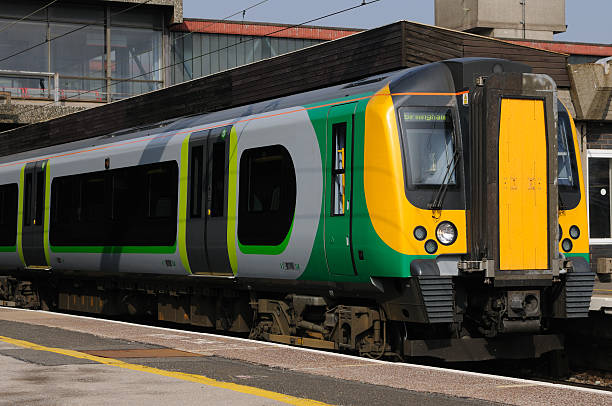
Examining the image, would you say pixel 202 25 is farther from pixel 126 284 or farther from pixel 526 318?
pixel 526 318

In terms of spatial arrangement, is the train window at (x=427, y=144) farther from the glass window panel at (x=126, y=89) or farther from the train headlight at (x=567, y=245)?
the glass window panel at (x=126, y=89)

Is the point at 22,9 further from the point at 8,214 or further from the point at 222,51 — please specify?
the point at 8,214

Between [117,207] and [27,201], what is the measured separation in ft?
15.0

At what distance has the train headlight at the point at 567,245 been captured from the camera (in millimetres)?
11212

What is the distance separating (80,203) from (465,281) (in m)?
8.89

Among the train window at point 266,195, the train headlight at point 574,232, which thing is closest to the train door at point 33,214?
the train window at point 266,195

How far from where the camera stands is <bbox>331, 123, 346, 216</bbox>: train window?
11.1m

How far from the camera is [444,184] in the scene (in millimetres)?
10539

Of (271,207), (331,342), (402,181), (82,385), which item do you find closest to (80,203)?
(271,207)

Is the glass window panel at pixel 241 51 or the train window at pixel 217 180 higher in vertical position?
the glass window panel at pixel 241 51

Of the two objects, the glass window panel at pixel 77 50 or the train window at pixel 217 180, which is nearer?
the train window at pixel 217 180

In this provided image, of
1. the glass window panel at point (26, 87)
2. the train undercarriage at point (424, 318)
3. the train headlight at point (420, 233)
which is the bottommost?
the train undercarriage at point (424, 318)

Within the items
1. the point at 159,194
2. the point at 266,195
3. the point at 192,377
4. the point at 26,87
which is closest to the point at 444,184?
the point at 266,195

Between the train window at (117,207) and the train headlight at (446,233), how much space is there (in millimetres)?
5179
